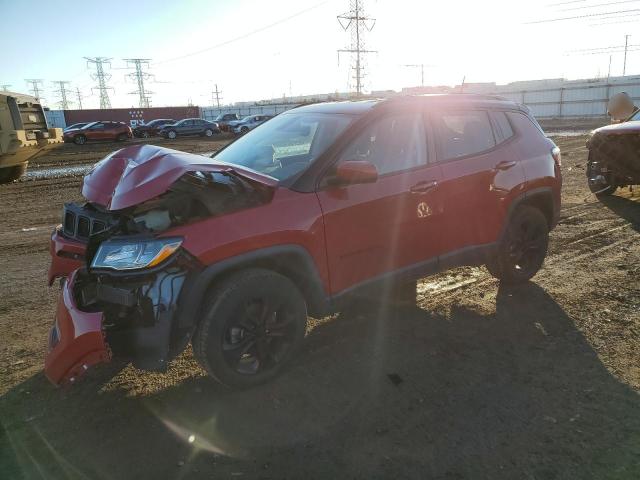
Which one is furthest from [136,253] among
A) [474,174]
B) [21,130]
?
[21,130]

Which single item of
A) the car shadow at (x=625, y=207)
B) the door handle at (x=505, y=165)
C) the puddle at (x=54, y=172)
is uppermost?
the door handle at (x=505, y=165)

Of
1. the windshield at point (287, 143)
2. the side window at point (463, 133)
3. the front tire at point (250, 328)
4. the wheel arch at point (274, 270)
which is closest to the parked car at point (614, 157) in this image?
the side window at point (463, 133)

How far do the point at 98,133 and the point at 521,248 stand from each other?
112 feet

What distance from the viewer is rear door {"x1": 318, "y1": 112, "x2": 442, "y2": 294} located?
3285mm

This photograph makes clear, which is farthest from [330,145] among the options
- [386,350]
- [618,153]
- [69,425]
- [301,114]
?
[618,153]

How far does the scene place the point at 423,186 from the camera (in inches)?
146

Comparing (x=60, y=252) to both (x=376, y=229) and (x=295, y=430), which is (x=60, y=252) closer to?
(x=295, y=430)

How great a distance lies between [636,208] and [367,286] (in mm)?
6464

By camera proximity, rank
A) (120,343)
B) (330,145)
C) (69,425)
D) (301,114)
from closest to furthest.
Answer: (120,343), (69,425), (330,145), (301,114)

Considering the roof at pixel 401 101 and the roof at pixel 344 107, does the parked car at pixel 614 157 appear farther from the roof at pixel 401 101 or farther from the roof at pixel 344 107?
the roof at pixel 344 107

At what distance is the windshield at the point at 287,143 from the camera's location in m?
3.53

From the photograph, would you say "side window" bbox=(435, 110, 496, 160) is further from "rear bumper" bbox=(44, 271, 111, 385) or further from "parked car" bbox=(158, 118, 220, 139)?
"parked car" bbox=(158, 118, 220, 139)

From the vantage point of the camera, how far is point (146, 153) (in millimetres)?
3150

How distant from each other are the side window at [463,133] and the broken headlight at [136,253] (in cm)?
237
